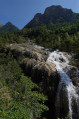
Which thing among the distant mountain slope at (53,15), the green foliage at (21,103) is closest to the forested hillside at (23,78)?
the green foliage at (21,103)

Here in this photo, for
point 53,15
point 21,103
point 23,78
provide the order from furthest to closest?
point 53,15 → point 23,78 → point 21,103

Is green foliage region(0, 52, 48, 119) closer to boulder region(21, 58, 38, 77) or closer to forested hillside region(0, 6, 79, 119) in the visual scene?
forested hillside region(0, 6, 79, 119)

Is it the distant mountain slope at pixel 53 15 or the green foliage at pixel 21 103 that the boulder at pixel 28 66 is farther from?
the distant mountain slope at pixel 53 15

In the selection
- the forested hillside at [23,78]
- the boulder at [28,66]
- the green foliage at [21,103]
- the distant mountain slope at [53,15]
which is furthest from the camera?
the distant mountain slope at [53,15]

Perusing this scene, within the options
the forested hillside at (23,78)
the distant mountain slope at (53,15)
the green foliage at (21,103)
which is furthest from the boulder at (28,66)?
the distant mountain slope at (53,15)

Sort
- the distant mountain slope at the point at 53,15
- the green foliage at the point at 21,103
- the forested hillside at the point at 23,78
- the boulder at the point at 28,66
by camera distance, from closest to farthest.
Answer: the green foliage at the point at 21,103 → the forested hillside at the point at 23,78 → the boulder at the point at 28,66 → the distant mountain slope at the point at 53,15

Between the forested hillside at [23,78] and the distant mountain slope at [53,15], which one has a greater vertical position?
the distant mountain slope at [53,15]

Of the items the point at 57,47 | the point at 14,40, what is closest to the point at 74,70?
the point at 57,47

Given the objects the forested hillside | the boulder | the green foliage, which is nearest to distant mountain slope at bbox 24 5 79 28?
the forested hillside

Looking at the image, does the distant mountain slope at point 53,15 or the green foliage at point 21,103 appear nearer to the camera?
the green foliage at point 21,103

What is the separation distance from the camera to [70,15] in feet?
370

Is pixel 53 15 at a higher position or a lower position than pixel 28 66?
higher

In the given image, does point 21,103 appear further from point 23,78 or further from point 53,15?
point 53,15

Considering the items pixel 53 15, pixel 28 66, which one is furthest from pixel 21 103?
pixel 53 15
